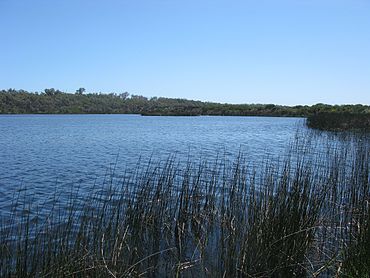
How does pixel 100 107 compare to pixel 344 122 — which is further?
pixel 100 107

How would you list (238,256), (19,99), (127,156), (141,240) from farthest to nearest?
(19,99) < (127,156) < (141,240) < (238,256)

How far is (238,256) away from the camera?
16.3 ft

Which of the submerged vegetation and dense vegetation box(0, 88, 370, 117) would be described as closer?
the submerged vegetation

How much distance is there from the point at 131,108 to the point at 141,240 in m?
122

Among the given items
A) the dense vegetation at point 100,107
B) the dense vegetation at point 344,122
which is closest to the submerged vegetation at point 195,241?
the dense vegetation at point 344,122

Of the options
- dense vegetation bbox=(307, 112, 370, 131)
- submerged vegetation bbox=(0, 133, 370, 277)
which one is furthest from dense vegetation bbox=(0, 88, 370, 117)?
submerged vegetation bbox=(0, 133, 370, 277)

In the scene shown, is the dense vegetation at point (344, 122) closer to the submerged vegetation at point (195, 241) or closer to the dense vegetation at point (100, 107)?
the submerged vegetation at point (195, 241)

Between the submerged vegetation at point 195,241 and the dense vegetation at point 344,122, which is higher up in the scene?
the dense vegetation at point 344,122

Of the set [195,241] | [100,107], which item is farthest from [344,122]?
[100,107]

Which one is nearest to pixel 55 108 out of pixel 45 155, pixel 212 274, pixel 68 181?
pixel 45 155

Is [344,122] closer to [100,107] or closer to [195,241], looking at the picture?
[195,241]

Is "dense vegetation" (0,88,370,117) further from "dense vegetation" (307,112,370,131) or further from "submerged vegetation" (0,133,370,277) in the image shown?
"submerged vegetation" (0,133,370,277)

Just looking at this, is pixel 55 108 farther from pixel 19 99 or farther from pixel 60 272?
pixel 60 272

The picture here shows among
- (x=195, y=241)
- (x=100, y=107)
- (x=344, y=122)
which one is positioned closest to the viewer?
(x=195, y=241)
